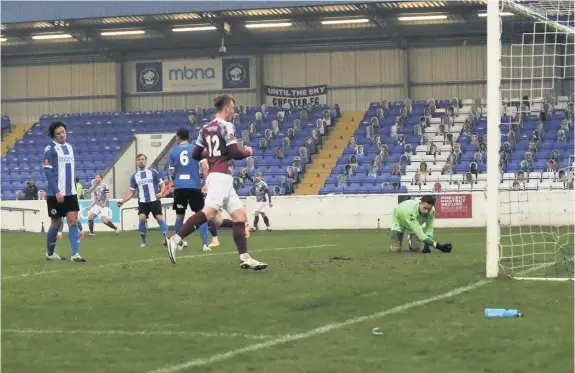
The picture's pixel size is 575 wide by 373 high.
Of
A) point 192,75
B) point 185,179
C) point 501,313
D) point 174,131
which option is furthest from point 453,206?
point 501,313

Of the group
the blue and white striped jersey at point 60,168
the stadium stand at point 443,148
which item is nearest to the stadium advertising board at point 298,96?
the stadium stand at point 443,148

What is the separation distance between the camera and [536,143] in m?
37.4

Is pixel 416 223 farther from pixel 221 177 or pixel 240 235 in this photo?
pixel 221 177

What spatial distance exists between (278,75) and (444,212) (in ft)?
55.3

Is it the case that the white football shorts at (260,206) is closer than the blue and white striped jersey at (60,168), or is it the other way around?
the blue and white striped jersey at (60,168)

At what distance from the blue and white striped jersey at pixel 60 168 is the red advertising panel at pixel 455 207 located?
17.7 m

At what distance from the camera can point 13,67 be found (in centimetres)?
5222

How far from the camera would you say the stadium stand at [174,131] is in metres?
41.6

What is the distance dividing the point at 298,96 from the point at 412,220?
3005 cm

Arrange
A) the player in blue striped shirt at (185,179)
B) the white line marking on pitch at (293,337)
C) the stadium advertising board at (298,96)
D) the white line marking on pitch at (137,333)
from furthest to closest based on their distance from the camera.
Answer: the stadium advertising board at (298,96)
the player in blue striped shirt at (185,179)
the white line marking on pitch at (137,333)
the white line marking on pitch at (293,337)

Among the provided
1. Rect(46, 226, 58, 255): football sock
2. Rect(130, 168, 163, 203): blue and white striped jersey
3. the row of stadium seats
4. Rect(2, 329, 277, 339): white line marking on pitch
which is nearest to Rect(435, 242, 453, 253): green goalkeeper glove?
Rect(46, 226, 58, 255): football sock

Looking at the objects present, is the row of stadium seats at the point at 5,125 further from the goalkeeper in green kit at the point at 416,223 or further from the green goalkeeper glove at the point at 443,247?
the green goalkeeper glove at the point at 443,247

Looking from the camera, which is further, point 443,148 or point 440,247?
point 443,148

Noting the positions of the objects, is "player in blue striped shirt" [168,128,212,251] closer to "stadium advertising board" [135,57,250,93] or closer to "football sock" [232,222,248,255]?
"football sock" [232,222,248,255]
